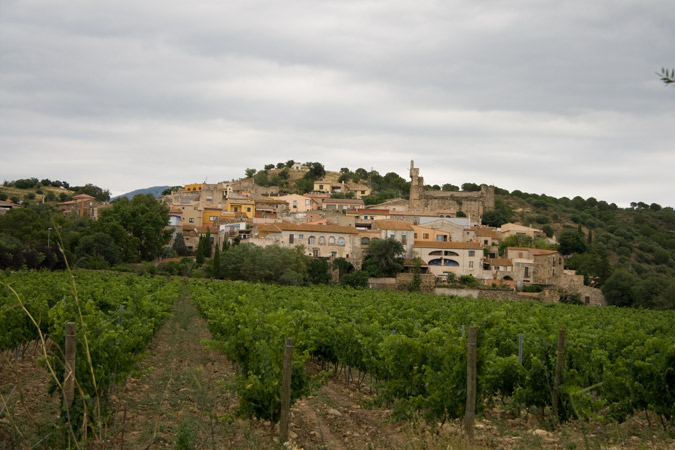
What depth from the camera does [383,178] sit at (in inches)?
4154

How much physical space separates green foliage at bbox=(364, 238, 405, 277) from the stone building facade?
25145 millimetres

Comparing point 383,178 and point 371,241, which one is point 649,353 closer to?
point 371,241

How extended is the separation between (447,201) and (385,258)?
28619 mm

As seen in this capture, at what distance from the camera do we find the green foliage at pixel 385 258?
4906cm

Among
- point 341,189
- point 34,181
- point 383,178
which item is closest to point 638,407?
point 341,189

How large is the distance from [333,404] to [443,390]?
322cm

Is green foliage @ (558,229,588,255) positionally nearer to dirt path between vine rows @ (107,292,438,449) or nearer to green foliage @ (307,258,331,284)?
green foliage @ (307,258,331,284)

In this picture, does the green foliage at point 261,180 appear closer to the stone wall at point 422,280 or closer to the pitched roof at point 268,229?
the pitched roof at point 268,229

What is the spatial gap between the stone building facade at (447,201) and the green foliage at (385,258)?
25.1 m

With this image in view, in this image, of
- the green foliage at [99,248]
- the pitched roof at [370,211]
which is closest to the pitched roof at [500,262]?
the pitched roof at [370,211]

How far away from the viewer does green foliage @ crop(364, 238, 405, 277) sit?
161 ft

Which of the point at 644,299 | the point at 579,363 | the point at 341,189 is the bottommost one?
the point at 644,299

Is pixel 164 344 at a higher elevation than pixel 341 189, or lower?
lower

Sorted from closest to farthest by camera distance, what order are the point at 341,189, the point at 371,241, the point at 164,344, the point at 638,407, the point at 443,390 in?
the point at 443,390 → the point at 638,407 → the point at 164,344 → the point at 371,241 → the point at 341,189
